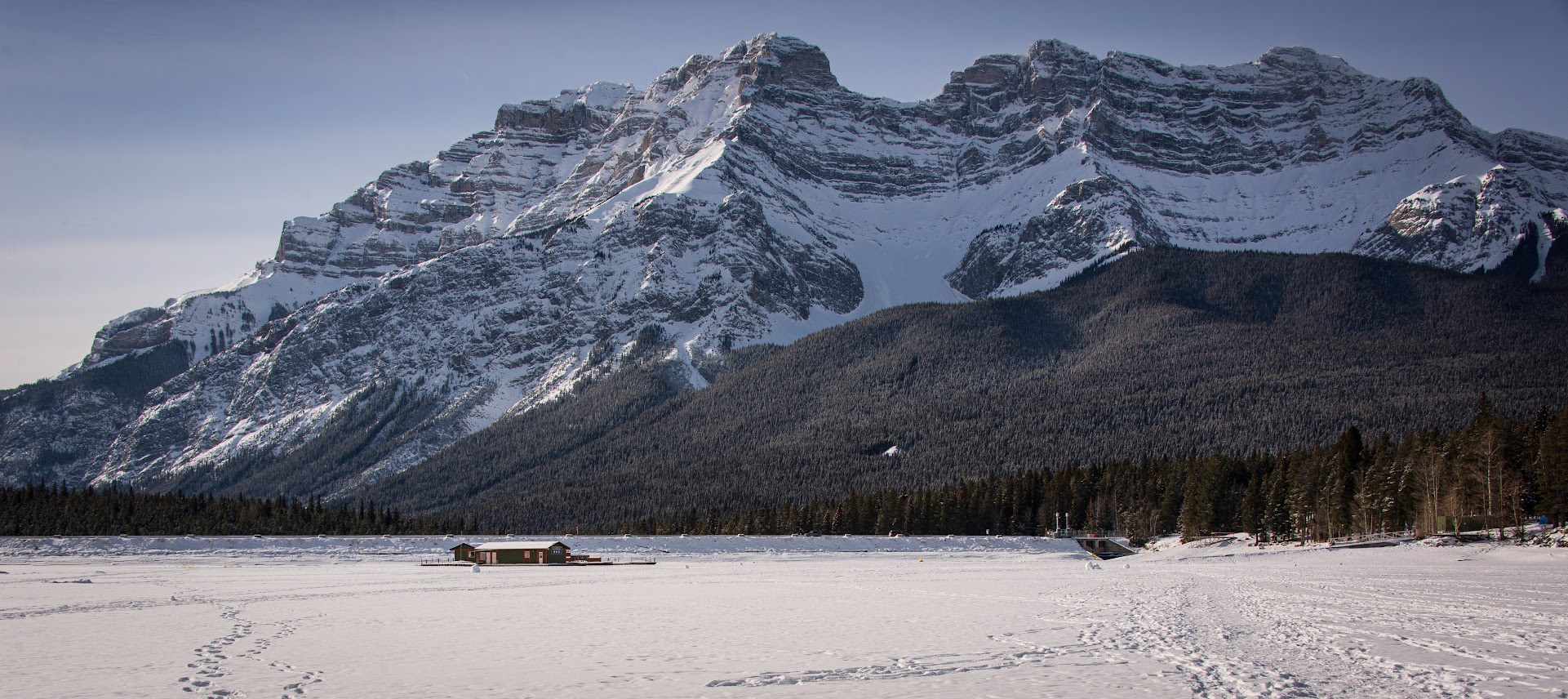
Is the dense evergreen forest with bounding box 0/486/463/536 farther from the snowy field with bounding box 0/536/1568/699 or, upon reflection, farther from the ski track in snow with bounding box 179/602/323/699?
the ski track in snow with bounding box 179/602/323/699

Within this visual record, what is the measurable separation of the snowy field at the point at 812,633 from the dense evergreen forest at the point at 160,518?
217ft

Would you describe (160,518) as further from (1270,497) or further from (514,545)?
(1270,497)


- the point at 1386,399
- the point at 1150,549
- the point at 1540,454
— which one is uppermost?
the point at 1386,399

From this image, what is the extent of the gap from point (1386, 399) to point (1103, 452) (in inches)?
1636

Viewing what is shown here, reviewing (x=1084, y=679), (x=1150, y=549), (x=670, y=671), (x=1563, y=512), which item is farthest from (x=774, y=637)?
(x=1150, y=549)

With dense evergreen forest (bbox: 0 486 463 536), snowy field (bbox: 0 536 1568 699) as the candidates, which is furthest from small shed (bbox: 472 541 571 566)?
dense evergreen forest (bbox: 0 486 463 536)

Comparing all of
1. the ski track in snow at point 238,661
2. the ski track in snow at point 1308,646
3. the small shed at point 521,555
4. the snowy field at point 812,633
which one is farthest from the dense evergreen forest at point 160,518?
the ski track in snow at point 1308,646

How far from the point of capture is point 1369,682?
68.4 ft

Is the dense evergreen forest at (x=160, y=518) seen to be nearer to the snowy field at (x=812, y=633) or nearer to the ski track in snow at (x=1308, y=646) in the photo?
the snowy field at (x=812, y=633)

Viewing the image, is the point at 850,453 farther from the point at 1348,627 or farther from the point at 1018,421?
the point at 1348,627

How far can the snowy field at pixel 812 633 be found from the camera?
69.7ft

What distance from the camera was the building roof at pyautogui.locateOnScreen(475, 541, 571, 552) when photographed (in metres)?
84.6

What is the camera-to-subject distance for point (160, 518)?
409 ft

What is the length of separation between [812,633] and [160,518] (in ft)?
381
